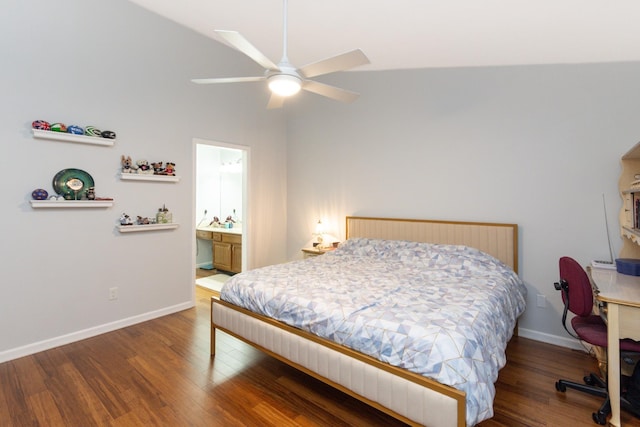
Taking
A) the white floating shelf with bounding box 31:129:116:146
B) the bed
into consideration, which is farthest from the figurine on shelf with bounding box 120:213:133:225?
the bed

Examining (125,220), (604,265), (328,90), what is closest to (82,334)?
(125,220)

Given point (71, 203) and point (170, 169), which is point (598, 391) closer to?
point (170, 169)

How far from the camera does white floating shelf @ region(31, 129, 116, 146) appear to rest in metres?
2.78

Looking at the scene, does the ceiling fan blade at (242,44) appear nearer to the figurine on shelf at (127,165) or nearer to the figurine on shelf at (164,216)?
the figurine on shelf at (127,165)

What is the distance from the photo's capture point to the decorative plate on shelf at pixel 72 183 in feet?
9.62

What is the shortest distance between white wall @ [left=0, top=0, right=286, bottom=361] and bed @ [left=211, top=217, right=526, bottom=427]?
4.56 feet

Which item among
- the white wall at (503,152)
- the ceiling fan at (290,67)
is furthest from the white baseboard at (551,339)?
the ceiling fan at (290,67)

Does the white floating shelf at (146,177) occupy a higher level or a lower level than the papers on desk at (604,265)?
higher

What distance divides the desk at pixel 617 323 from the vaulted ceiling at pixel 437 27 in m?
1.83

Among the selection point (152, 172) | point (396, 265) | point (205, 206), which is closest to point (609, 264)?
point (396, 265)

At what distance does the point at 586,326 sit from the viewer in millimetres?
2244

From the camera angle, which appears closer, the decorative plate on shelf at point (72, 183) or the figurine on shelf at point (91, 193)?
the decorative plate on shelf at point (72, 183)

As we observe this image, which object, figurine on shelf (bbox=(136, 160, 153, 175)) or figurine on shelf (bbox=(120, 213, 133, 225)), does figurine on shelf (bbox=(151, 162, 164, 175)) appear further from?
figurine on shelf (bbox=(120, 213, 133, 225))

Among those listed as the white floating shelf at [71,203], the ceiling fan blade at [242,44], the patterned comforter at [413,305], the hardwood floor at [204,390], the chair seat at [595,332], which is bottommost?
the hardwood floor at [204,390]
